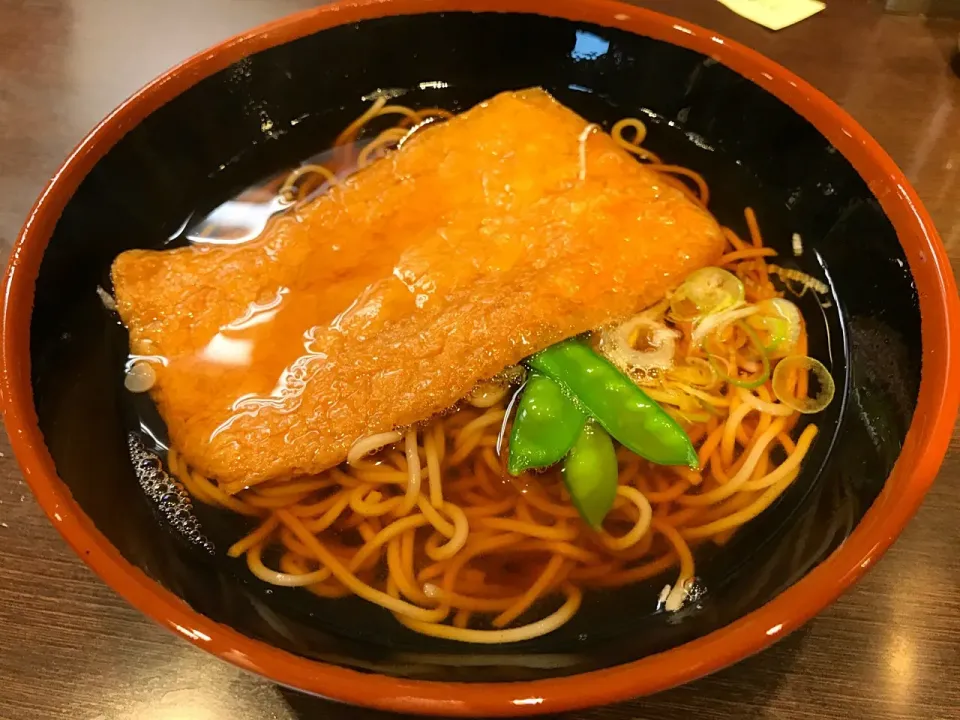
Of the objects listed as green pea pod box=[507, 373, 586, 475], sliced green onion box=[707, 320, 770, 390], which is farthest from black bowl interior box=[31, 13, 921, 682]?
green pea pod box=[507, 373, 586, 475]

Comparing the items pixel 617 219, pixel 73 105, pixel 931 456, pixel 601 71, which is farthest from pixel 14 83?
pixel 931 456

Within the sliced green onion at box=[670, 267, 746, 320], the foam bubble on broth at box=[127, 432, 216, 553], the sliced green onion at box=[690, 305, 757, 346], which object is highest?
the foam bubble on broth at box=[127, 432, 216, 553]

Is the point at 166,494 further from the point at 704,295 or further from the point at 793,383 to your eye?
the point at 793,383

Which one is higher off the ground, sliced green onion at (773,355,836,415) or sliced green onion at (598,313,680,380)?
sliced green onion at (598,313,680,380)

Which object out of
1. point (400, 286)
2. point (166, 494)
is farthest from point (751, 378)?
point (166, 494)

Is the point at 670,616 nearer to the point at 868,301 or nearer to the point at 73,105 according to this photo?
the point at 868,301

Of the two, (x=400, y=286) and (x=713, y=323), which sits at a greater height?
(x=400, y=286)

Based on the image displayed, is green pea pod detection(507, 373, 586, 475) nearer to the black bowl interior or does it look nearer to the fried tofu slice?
the fried tofu slice
